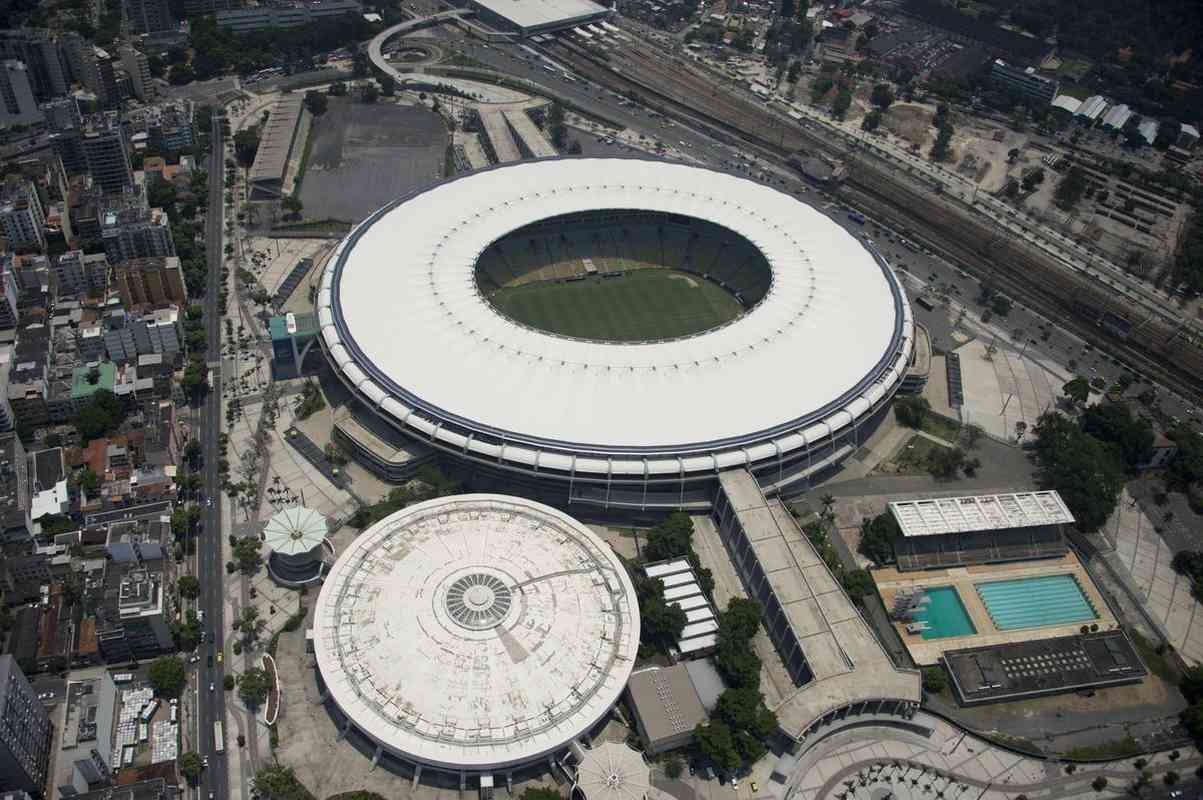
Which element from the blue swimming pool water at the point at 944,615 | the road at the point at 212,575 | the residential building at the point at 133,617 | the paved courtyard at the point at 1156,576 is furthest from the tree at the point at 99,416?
the paved courtyard at the point at 1156,576

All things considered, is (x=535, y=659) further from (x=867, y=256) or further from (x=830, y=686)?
(x=867, y=256)

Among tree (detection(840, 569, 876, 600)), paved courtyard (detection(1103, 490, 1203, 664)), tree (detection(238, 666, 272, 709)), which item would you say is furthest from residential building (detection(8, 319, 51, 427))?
paved courtyard (detection(1103, 490, 1203, 664))

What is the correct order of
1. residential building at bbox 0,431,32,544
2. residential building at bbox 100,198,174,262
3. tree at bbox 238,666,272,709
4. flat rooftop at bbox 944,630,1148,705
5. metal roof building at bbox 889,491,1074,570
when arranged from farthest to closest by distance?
residential building at bbox 100,198,174,262, metal roof building at bbox 889,491,1074,570, residential building at bbox 0,431,32,544, flat rooftop at bbox 944,630,1148,705, tree at bbox 238,666,272,709

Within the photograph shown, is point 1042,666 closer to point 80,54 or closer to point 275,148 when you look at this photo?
point 275,148

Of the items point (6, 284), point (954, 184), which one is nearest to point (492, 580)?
point (6, 284)

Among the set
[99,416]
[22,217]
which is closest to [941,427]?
[99,416]

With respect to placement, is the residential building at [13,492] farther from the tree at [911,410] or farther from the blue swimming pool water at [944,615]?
the tree at [911,410]

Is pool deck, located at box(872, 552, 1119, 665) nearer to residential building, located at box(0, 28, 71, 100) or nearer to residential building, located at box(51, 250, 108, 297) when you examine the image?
residential building, located at box(51, 250, 108, 297)
